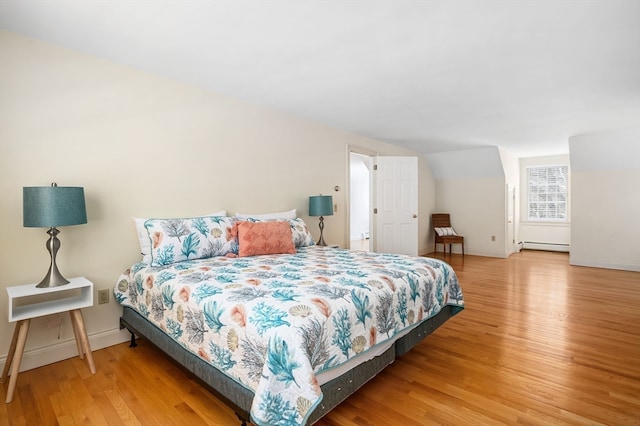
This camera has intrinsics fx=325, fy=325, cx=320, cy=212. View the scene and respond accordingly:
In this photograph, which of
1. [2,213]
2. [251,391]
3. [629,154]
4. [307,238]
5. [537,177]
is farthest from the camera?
[537,177]

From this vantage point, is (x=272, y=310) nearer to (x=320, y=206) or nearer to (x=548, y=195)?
(x=320, y=206)

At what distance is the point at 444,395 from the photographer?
1947 millimetres

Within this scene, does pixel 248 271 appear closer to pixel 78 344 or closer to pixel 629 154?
pixel 78 344

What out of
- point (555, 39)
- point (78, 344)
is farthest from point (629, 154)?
point (78, 344)

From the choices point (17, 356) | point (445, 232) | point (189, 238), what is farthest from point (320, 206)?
point (445, 232)

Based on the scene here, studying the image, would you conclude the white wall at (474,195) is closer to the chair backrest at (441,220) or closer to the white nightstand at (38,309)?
the chair backrest at (441,220)

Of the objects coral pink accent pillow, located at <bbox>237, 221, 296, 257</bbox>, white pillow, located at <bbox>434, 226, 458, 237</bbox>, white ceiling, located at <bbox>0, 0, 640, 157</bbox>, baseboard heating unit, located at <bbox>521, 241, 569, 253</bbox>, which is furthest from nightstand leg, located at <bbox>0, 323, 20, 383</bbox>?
baseboard heating unit, located at <bbox>521, 241, 569, 253</bbox>

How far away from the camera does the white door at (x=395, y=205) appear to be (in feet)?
18.7

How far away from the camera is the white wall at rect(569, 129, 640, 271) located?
535 centimetres

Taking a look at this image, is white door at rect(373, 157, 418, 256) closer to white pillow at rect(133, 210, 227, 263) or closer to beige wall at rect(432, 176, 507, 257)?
beige wall at rect(432, 176, 507, 257)

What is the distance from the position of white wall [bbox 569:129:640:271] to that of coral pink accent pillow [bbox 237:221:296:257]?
5.36 m

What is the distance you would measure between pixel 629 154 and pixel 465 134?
104 inches

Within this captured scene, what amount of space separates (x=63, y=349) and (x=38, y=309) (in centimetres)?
52

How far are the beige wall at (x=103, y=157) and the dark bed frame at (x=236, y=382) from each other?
0.58 metres
